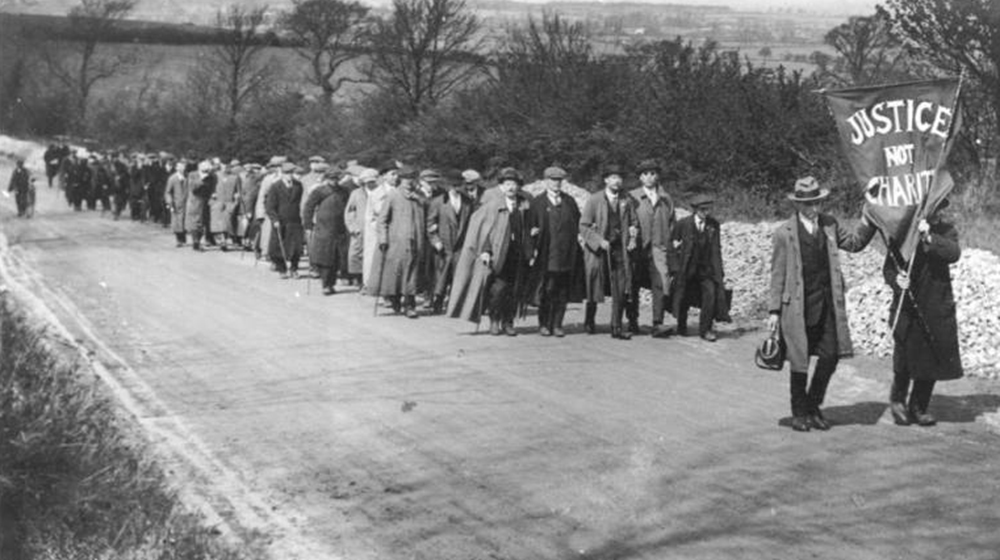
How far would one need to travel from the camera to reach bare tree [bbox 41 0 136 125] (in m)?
51.6

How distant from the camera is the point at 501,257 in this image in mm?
14188

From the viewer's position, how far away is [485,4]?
23.1m

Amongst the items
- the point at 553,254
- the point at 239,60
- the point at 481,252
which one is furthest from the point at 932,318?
the point at 239,60

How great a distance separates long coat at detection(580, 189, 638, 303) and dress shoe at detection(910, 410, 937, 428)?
15.7 ft

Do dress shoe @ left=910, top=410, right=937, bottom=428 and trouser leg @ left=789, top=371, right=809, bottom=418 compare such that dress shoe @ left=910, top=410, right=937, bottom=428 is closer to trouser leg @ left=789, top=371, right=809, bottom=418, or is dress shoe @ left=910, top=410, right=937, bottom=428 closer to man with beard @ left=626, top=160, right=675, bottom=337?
trouser leg @ left=789, top=371, right=809, bottom=418

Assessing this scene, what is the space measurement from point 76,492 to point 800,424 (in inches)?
200

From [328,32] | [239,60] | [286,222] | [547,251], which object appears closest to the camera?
[547,251]

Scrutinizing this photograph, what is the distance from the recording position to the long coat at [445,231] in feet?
52.3

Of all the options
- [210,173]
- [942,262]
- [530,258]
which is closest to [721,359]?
[530,258]

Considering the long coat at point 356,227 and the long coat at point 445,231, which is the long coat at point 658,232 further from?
the long coat at point 356,227

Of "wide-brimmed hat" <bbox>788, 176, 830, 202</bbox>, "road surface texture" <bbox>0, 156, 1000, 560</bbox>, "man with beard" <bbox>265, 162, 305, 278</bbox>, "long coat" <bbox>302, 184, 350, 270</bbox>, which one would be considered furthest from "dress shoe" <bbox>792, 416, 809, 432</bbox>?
"man with beard" <bbox>265, 162, 305, 278</bbox>

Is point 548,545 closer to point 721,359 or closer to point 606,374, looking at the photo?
point 606,374

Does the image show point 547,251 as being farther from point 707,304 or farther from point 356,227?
point 356,227

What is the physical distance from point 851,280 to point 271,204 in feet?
31.7
